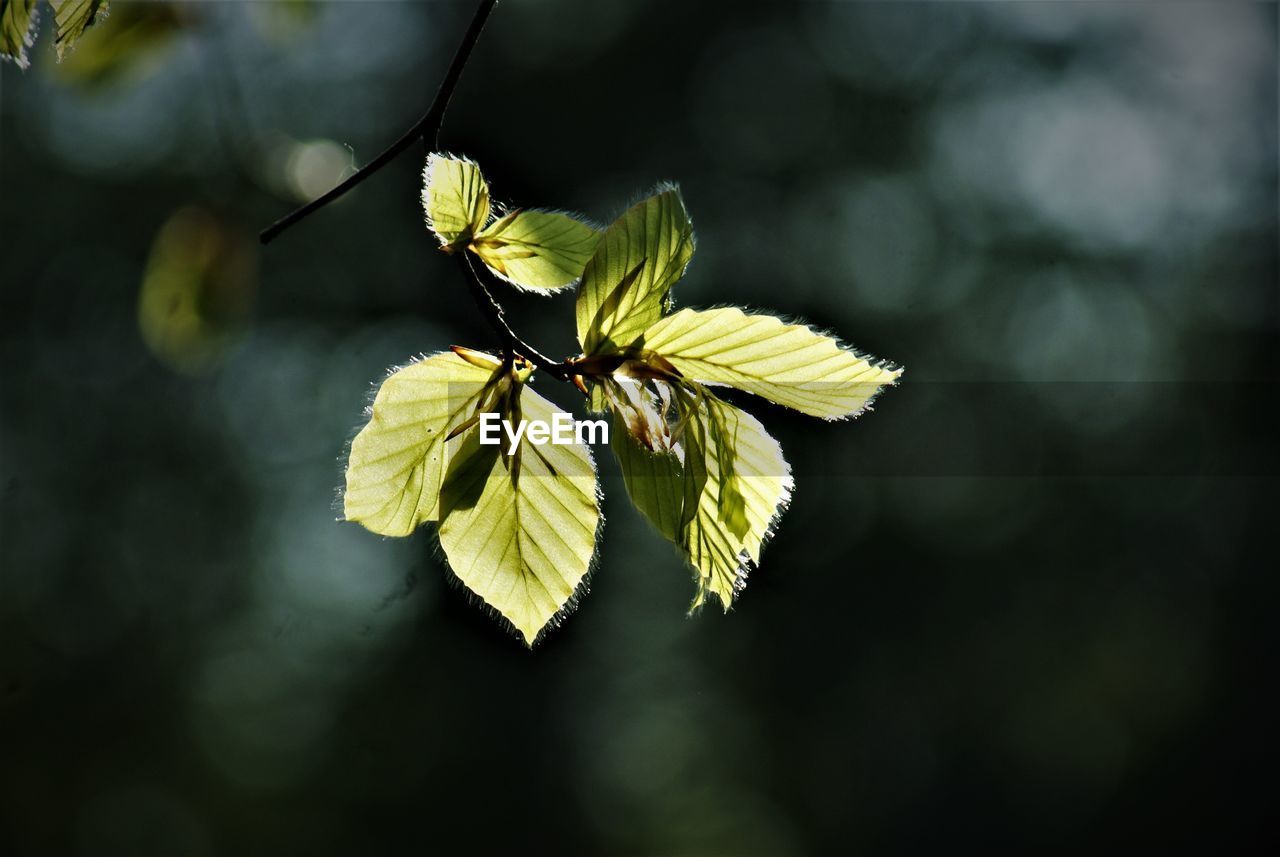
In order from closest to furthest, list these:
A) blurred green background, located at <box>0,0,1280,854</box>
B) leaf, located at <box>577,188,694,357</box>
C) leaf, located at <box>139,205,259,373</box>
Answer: leaf, located at <box>577,188,694,357</box>, leaf, located at <box>139,205,259,373</box>, blurred green background, located at <box>0,0,1280,854</box>

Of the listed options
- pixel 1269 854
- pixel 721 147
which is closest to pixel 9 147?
pixel 721 147

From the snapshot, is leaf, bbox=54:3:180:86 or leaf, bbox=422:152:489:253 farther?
leaf, bbox=54:3:180:86

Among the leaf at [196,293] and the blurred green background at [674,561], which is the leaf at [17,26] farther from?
the blurred green background at [674,561]

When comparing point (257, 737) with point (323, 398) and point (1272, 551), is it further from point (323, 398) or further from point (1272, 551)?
point (1272, 551)

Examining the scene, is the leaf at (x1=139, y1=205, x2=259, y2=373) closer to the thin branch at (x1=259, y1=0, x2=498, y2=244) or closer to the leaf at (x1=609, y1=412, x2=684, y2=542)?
the thin branch at (x1=259, y1=0, x2=498, y2=244)

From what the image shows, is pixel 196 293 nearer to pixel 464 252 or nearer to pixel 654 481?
pixel 464 252

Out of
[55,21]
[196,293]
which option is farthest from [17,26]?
[196,293]

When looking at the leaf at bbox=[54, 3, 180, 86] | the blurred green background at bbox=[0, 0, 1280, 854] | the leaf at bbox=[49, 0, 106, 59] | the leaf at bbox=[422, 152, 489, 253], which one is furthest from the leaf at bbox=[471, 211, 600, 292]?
the blurred green background at bbox=[0, 0, 1280, 854]
